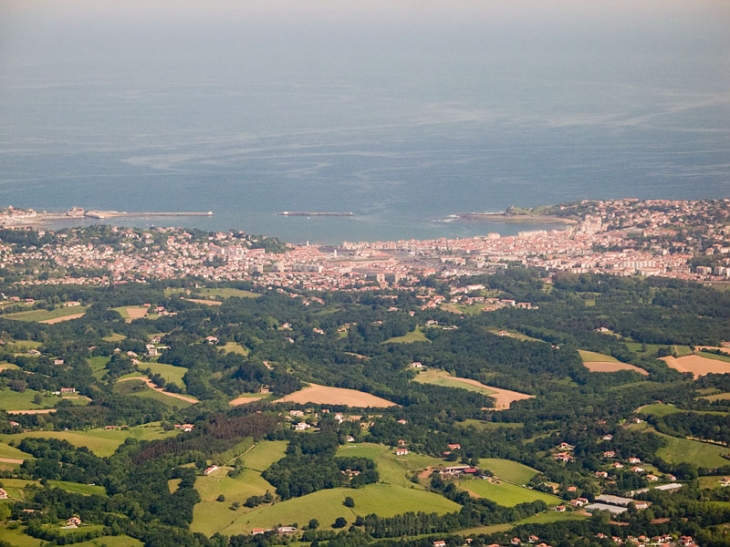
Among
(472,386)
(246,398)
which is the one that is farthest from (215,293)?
(472,386)

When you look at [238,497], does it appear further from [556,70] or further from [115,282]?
[556,70]

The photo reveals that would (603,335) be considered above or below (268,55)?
below

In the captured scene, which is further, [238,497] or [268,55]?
[268,55]

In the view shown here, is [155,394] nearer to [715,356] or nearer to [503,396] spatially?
[503,396]

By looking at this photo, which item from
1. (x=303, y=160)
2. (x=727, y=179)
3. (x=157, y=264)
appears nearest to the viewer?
(x=157, y=264)

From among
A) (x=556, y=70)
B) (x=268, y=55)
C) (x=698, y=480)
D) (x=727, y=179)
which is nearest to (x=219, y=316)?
(x=698, y=480)

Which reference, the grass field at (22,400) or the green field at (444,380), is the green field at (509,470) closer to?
the green field at (444,380)
